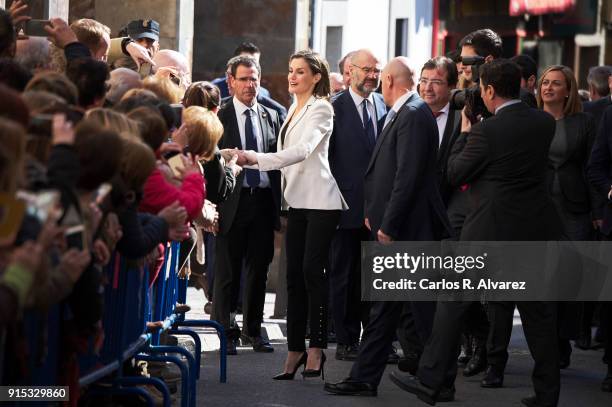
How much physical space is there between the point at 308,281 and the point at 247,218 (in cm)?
189

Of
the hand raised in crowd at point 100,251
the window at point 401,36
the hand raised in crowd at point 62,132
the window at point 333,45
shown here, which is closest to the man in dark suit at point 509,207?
the hand raised in crowd at point 100,251

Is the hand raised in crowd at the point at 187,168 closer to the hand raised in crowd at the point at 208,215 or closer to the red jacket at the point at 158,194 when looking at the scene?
the red jacket at the point at 158,194

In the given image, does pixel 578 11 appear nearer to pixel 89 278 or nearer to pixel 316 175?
pixel 316 175

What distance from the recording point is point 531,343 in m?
9.63

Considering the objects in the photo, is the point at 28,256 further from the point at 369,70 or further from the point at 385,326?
the point at 369,70

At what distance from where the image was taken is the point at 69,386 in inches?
259

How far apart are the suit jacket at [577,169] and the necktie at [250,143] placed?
2131mm

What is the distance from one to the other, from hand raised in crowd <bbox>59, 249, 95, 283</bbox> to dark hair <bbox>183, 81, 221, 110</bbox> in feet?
18.4

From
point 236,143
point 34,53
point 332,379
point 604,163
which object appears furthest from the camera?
point 236,143

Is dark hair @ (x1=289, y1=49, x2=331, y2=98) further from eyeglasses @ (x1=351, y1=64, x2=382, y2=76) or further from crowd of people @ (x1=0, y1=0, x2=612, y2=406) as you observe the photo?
eyeglasses @ (x1=351, y1=64, x2=382, y2=76)

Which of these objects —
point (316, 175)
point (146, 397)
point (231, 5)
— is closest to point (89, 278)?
point (146, 397)

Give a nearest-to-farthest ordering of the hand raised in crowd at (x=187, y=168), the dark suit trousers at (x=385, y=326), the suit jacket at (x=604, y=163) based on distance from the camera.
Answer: the hand raised in crowd at (x=187, y=168) < the dark suit trousers at (x=385, y=326) < the suit jacket at (x=604, y=163)

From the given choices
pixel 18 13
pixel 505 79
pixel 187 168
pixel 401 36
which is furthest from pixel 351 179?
pixel 401 36

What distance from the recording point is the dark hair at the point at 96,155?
5766 millimetres
